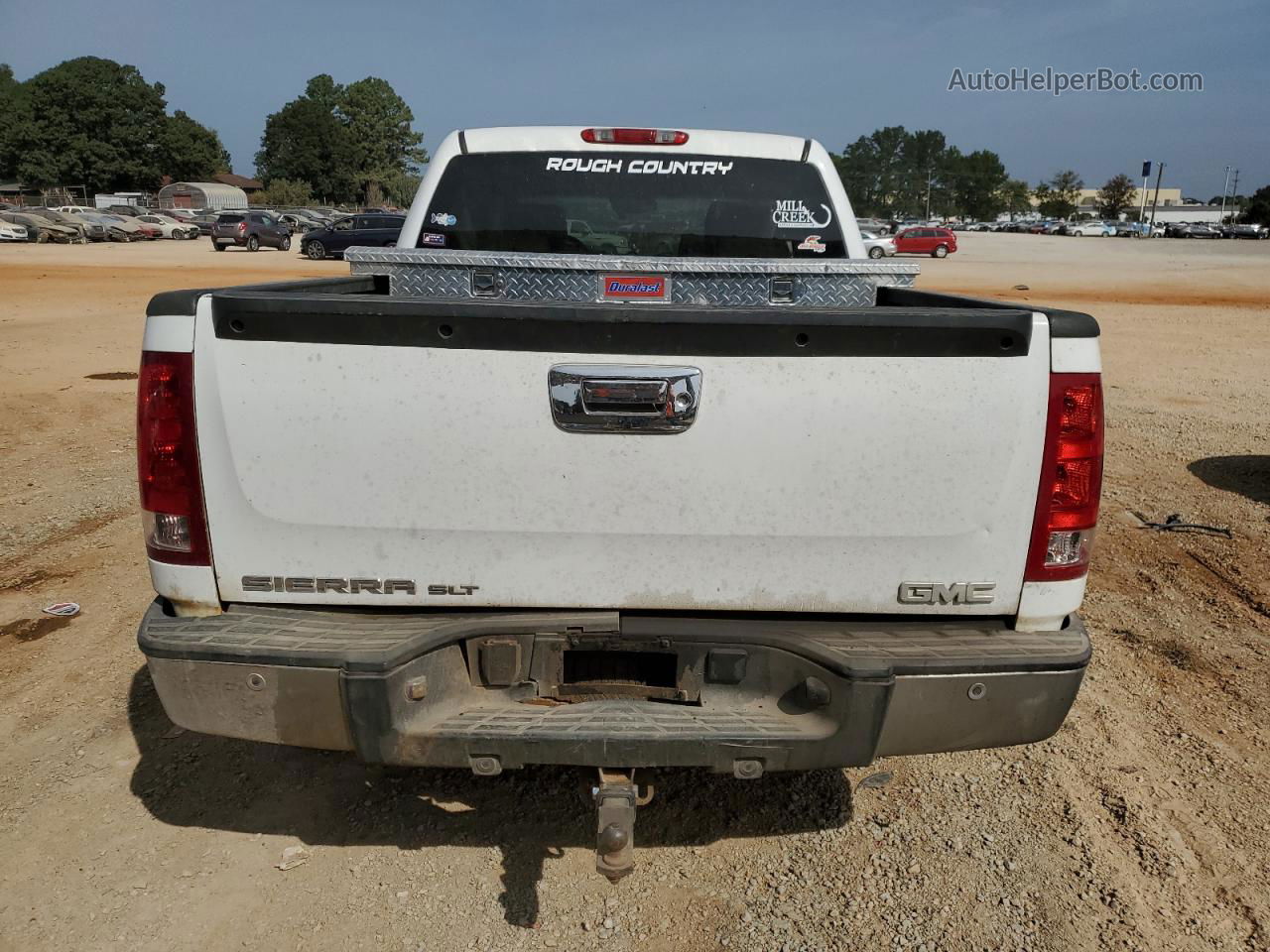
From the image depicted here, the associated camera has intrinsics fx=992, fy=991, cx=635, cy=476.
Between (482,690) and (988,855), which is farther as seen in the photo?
(988,855)

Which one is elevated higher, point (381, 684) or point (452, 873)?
point (381, 684)

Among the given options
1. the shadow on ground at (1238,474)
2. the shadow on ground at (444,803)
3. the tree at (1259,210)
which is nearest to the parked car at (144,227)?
the shadow on ground at (1238,474)

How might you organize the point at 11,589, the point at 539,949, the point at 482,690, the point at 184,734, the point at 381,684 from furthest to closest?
the point at 11,589, the point at 184,734, the point at 539,949, the point at 482,690, the point at 381,684

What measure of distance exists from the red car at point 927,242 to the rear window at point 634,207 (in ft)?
144

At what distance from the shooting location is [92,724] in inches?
152

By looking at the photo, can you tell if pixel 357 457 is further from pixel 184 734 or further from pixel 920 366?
pixel 184 734

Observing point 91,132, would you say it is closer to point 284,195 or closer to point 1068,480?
point 284,195

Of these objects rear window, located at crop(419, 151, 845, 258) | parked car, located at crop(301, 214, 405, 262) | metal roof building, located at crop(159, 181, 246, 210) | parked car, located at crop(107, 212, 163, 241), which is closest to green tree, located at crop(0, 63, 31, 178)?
metal roof building, located at crop(159, 181, 246, 210)

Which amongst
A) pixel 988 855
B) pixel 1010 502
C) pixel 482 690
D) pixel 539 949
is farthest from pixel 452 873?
pixel 1010 502

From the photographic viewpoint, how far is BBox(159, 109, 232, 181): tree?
352 ft

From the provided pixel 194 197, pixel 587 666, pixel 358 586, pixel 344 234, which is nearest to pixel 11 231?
pixel 344 234

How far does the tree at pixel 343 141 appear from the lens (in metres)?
115

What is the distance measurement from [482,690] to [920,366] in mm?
1367

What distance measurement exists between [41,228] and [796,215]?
159ft
